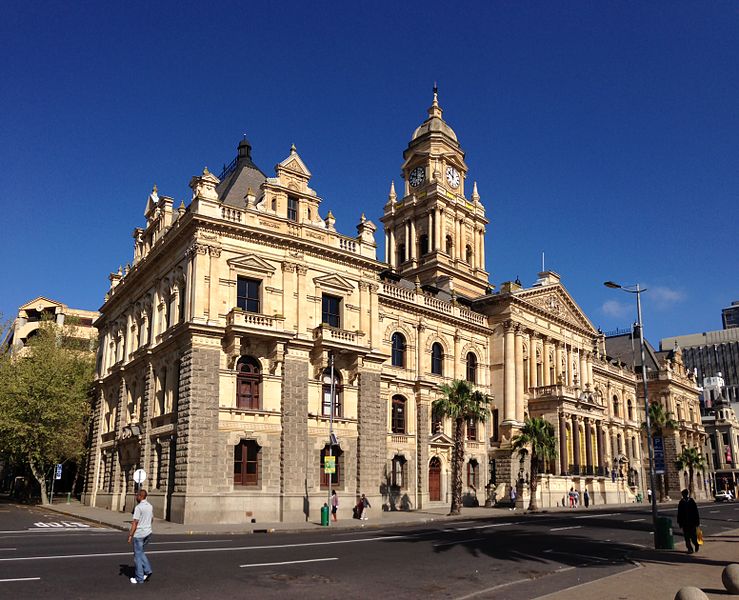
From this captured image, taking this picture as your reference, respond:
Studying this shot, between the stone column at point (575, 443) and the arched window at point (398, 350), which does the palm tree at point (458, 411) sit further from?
the stone column at point (575, 443)

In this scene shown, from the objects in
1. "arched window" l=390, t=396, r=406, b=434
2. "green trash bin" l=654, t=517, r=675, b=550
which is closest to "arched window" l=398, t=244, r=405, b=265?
"arched window" l=390, t=396, r=406, b=434

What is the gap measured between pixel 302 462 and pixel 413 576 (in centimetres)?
2145

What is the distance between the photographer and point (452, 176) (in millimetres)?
73250

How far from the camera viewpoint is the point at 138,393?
146ft

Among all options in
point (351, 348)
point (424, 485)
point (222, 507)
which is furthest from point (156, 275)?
point (424, 485)

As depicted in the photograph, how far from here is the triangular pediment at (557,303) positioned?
61469 mm

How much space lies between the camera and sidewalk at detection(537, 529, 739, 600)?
13797 mm

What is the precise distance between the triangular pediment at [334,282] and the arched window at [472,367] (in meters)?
17.8

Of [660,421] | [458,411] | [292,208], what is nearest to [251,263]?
[292,208]

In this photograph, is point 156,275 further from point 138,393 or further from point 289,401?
point 289,401

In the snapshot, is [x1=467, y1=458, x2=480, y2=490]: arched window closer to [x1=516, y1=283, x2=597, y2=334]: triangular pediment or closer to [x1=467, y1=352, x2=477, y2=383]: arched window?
[x1=467, y1=352, x2=477, y2=383]: arched window

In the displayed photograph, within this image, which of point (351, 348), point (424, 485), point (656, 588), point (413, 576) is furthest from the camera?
point (424, 485)

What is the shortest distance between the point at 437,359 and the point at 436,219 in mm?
19780

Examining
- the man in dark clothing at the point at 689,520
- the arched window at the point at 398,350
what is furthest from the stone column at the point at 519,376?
the man in dark clothing at the point at 689,520
